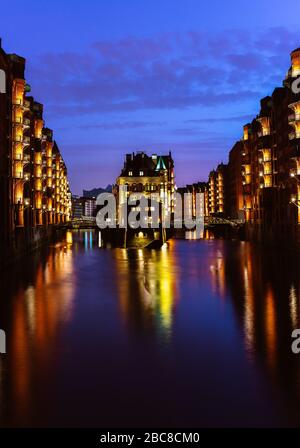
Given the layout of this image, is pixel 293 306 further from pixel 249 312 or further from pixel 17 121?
pixel 17 121

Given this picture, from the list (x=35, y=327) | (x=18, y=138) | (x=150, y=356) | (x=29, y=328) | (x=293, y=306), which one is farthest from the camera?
(x=18, y=138)

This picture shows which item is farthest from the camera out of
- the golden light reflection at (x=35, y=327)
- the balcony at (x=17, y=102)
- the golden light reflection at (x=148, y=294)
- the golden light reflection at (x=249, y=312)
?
the balcony at (x=17, y=102)

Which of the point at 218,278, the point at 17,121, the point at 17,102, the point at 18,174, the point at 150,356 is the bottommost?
the point at 218,278

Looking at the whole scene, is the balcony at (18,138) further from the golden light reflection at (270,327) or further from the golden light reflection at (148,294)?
the golden light reflection at (270,327)

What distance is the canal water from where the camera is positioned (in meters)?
13.2

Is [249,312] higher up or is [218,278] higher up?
[249,312]

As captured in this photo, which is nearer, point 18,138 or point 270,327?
point 270,327

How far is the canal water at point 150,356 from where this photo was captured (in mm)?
13180

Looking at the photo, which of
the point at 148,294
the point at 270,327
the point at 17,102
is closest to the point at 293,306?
the point at 270,327

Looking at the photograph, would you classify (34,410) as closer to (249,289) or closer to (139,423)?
(139,423)

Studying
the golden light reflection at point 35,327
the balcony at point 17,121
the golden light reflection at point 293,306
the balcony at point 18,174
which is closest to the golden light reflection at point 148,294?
the golden light reflection at point 35,327

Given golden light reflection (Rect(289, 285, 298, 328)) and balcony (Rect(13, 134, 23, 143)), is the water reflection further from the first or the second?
balcony (Rect(13, 134, 23, 143))

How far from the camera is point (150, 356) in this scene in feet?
60.8

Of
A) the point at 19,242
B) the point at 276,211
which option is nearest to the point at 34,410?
the point at 19,242
